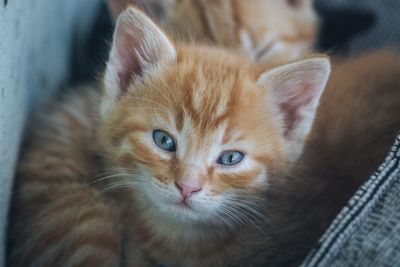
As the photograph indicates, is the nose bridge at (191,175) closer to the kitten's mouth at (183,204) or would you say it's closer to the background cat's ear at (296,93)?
the kitten's mouth at (183,204)

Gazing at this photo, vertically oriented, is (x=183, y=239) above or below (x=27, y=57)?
below

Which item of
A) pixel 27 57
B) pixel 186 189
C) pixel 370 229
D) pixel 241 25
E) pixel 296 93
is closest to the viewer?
pixel 370 229

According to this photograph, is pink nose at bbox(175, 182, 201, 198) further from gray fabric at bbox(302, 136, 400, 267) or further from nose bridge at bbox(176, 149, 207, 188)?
gray fabric at bbox(302, 136, 400, 267)

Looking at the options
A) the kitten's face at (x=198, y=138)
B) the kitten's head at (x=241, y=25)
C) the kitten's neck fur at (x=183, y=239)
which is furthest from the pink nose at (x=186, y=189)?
the kitten's head at (x=241, y=25)

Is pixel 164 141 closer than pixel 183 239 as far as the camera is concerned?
Yes

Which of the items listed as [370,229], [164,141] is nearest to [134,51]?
[164,141]

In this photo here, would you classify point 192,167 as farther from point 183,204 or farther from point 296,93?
point 296,93

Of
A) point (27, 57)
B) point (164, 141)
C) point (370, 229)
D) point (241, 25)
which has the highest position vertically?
point (241, 25)

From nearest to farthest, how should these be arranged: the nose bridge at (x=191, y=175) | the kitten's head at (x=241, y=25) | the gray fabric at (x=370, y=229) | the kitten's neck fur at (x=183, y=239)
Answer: the gray fabric at (x=370, y=229) → the nose bridge at (x=191, y=175) → the kitten's neck fur at (x=183, y=239) → the kitten's head at (x=241, y=25)

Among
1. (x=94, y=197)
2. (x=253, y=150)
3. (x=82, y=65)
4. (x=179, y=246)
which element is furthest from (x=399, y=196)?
(x=82, y=65)
